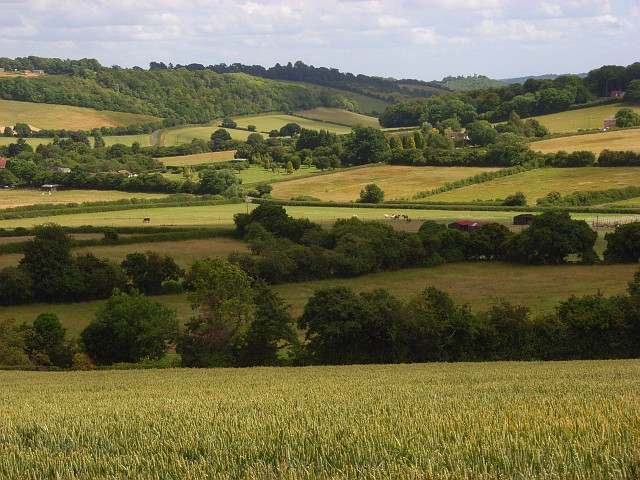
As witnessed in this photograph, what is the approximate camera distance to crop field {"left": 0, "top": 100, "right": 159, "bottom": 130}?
18262 centimetres

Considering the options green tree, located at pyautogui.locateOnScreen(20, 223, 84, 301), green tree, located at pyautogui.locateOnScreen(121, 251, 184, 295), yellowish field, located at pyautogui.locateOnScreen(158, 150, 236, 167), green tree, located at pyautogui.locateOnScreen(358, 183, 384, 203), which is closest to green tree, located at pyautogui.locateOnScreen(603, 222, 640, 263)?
green tree, located at pyautogui.locateOnScreen(121, 251, 184, 295)

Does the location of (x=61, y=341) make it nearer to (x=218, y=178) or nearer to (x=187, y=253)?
(x=187, y=253)

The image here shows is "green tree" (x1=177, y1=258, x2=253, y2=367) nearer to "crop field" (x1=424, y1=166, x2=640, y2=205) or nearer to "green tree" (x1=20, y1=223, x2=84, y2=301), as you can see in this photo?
"green tree" (x1=20, y1=223, x2=84, y2=301)

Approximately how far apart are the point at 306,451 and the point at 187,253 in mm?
59091

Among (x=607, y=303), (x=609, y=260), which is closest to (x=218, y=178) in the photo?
(x=609, y=260)

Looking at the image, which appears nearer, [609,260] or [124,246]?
[609,260]

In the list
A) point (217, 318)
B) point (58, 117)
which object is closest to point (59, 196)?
point (217, 318)

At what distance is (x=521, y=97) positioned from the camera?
15975cm

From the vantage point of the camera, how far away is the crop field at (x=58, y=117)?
18262 centimetres

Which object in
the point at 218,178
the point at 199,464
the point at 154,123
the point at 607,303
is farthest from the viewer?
the point at 154,123

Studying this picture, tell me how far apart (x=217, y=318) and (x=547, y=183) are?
6965cm

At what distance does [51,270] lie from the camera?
53156 mm

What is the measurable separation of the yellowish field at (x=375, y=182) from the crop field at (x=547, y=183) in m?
6.04

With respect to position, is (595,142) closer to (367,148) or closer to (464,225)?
(367,148)
